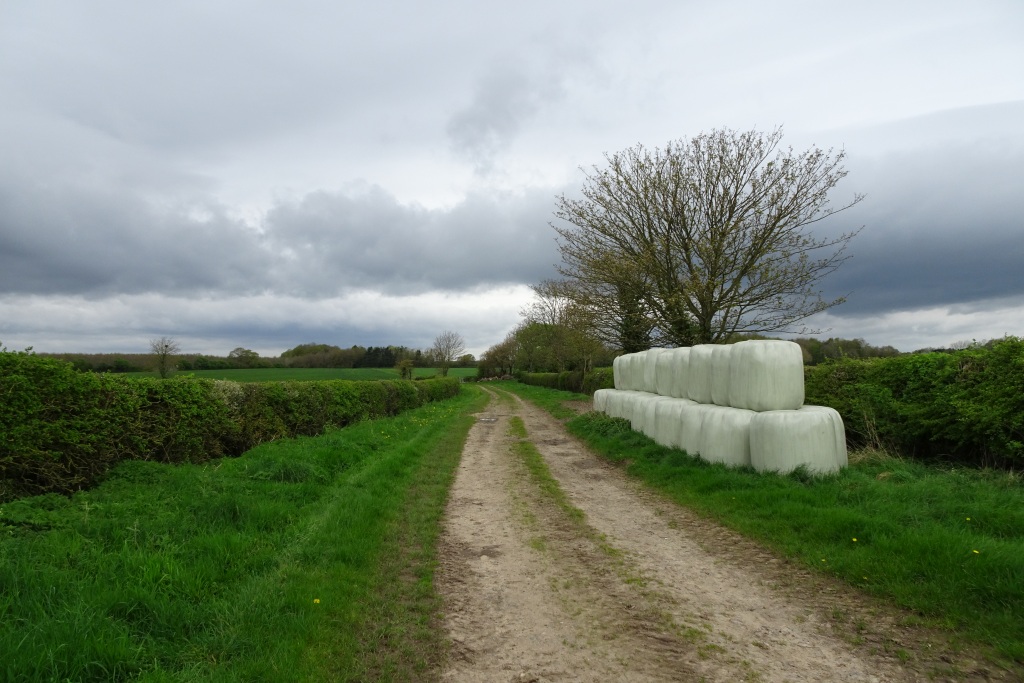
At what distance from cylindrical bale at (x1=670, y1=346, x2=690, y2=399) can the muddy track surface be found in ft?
17.1

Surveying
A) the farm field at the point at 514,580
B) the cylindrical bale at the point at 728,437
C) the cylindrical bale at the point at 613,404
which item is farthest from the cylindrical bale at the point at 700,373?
the cylindrical bale at the point at 613,404

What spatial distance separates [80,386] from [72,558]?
3.32m

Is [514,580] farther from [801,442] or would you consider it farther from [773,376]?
[773,376]

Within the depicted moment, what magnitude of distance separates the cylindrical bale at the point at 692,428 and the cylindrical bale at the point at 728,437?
37 cm

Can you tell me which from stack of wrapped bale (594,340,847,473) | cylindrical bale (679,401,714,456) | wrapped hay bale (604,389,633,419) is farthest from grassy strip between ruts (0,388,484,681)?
wrapped hay bale (604,389,633,419)

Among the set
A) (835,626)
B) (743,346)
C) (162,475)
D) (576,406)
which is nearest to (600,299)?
(576,406)

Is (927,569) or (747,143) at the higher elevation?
(747,143)

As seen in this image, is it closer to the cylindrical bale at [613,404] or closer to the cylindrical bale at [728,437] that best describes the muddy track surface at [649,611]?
the cylindrical bale at [728,437]

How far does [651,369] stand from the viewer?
15.8 m

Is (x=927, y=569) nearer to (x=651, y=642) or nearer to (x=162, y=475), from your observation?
(x=651, y=642)

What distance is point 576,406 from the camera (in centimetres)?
2658

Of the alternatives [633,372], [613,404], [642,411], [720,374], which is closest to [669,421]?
[720,374]

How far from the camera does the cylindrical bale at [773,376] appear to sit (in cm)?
941

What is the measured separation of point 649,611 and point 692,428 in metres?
6.59
